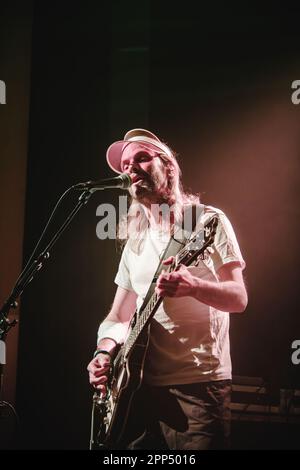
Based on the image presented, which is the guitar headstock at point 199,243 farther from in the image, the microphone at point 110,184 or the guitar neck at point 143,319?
the microphone at point 110,184

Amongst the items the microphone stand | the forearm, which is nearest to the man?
the forearm

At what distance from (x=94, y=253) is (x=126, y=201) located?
35 cm

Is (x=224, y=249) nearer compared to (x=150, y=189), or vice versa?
(x=224, y=249)

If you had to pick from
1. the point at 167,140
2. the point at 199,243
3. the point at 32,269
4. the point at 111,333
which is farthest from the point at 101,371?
the point at 167,140

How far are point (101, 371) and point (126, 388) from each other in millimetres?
218

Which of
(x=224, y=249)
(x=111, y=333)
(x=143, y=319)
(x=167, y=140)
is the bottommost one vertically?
(x=111, y=333)

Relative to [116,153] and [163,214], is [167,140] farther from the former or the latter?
[163,214]

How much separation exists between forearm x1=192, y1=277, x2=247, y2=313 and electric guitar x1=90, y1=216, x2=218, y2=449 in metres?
0.11

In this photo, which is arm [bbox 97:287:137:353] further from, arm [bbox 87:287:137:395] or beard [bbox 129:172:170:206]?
beard [bbox 129:172:170:206]

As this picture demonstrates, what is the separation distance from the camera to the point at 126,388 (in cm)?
171

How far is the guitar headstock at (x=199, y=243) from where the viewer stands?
1545 mm

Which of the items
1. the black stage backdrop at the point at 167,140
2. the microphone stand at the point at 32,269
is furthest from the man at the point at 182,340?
the black stage backdrop at the point at 167,140
